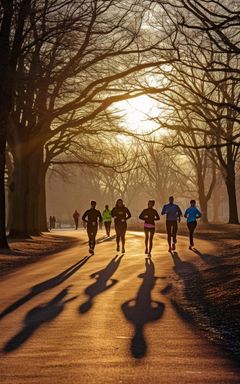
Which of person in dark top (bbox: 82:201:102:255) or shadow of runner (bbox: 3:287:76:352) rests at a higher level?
person in dark top (bbox: 82:201:102:255)

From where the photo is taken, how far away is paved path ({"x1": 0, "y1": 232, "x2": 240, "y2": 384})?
291 inches

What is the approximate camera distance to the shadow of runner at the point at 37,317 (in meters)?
9.24

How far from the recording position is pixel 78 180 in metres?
126

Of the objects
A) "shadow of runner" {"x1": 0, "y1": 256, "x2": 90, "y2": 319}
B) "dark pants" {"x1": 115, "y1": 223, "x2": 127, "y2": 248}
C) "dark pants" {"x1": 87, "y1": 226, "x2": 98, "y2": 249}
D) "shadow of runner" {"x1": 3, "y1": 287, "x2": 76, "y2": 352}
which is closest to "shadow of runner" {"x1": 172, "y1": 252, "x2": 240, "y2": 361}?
"shadow of runner" {"x1": 3, "y1": 287, "x2": 76, "y2": 352}

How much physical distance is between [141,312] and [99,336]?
2.39 m

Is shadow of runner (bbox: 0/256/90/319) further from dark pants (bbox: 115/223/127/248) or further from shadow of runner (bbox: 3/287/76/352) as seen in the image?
dark pants (bbox: 115/223/127/248)

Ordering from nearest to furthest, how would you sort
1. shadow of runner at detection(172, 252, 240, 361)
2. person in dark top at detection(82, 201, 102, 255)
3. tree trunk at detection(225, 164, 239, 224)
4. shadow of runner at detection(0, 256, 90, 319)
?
1. shadow of runner at detection(172, 252, 240, 361)
2. shadow of runner at detection(0, 256, 90, 319)
3. person in dark top at detection(82, 201, 102, 255)
4. tree trunk at detection(225, 164, 239, 224)

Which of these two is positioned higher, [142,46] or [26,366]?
[142,46]

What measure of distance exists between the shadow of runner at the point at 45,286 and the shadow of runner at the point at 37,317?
40cm

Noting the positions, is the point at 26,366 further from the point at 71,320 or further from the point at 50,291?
the point at 50,291

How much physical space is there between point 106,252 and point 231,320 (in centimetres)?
1688

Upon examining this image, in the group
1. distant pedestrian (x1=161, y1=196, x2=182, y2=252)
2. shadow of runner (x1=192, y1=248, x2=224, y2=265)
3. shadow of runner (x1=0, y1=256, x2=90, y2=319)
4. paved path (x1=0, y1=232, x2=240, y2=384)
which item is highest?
distant pedestrian (x1=161, y1=196, x2=182, y2=252)

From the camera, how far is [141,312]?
39.4ft

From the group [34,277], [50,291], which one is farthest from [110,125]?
[50,291]
